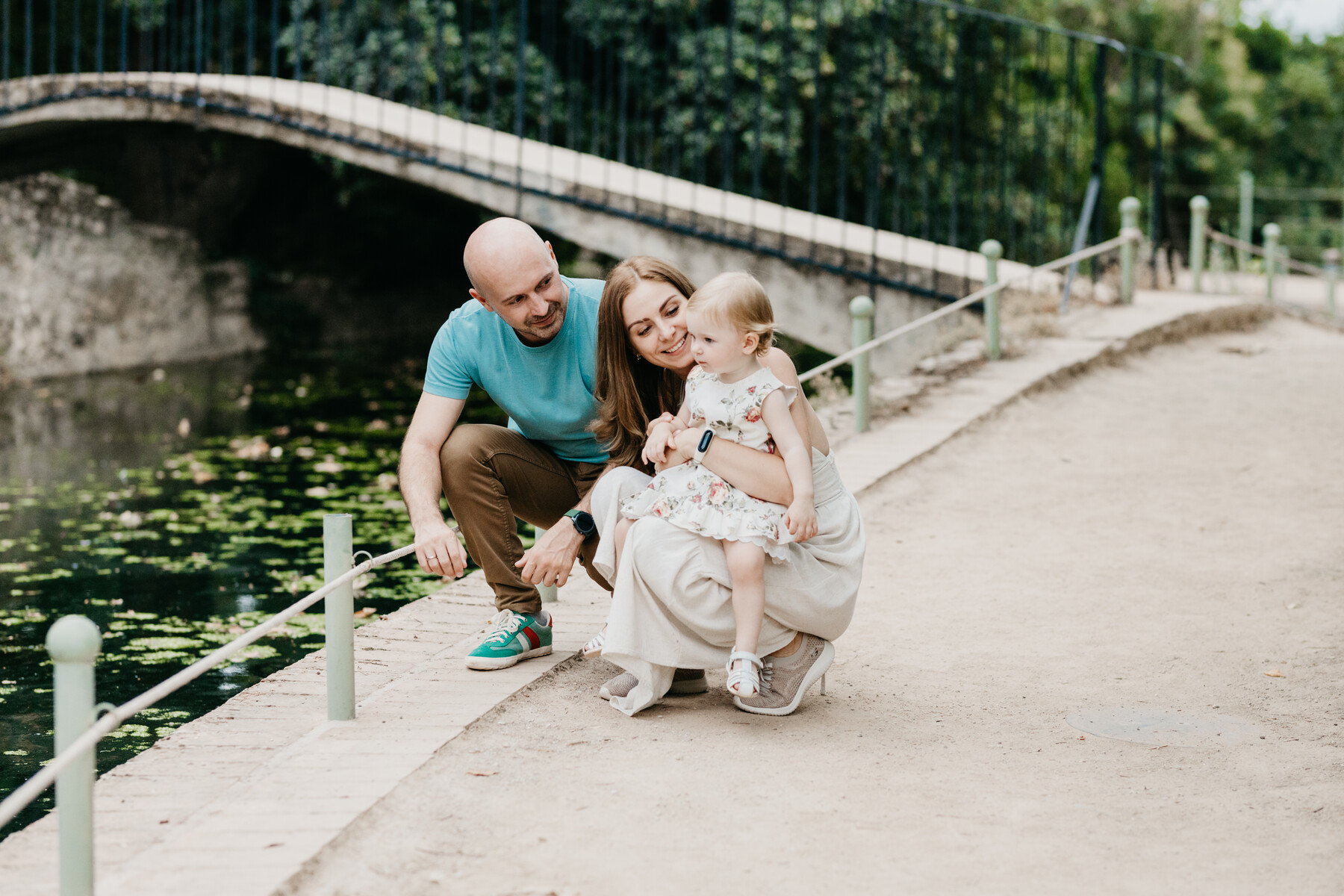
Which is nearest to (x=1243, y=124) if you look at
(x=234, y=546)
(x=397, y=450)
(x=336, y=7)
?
(x=336, y=7)

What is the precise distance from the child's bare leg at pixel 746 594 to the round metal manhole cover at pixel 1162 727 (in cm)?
95

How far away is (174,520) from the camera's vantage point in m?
7.59

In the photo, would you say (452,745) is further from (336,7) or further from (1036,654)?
(336,7)

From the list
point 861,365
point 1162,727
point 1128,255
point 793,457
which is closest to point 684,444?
point 793,457

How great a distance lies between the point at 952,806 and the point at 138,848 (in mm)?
1813

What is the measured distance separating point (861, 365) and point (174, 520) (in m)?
3.78

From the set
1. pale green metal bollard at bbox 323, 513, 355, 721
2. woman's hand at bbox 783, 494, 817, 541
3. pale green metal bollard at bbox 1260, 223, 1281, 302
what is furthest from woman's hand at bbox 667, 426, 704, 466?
pale green metal bollard at bbox 1260, 223, 1281, 302

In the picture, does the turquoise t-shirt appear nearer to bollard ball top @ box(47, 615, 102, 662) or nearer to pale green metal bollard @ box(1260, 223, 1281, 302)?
bollard ball top @ box(47, 615, 102, 662)

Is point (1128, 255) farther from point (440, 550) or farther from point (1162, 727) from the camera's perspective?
point (440, 550)

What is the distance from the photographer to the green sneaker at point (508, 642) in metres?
4.07

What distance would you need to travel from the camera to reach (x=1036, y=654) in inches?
174

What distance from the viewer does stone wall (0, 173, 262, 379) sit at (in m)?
12.9

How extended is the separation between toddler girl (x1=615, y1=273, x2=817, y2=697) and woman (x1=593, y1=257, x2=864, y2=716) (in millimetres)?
41

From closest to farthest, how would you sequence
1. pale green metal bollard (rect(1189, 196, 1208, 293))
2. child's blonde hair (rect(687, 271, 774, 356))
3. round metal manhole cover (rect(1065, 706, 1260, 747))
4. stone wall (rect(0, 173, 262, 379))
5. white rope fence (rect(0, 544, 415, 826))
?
white rope fence (rect(0, 544, 415, 826))
child's blonde hair (rect(687, 271, 774, 356))
round metal manhole cover (rect(1065, 706, 1260, 747))
pale green metal bollard (rect(1189, 196, 1208, 293))
stone wall (rect(0, 173, 262, 379))
